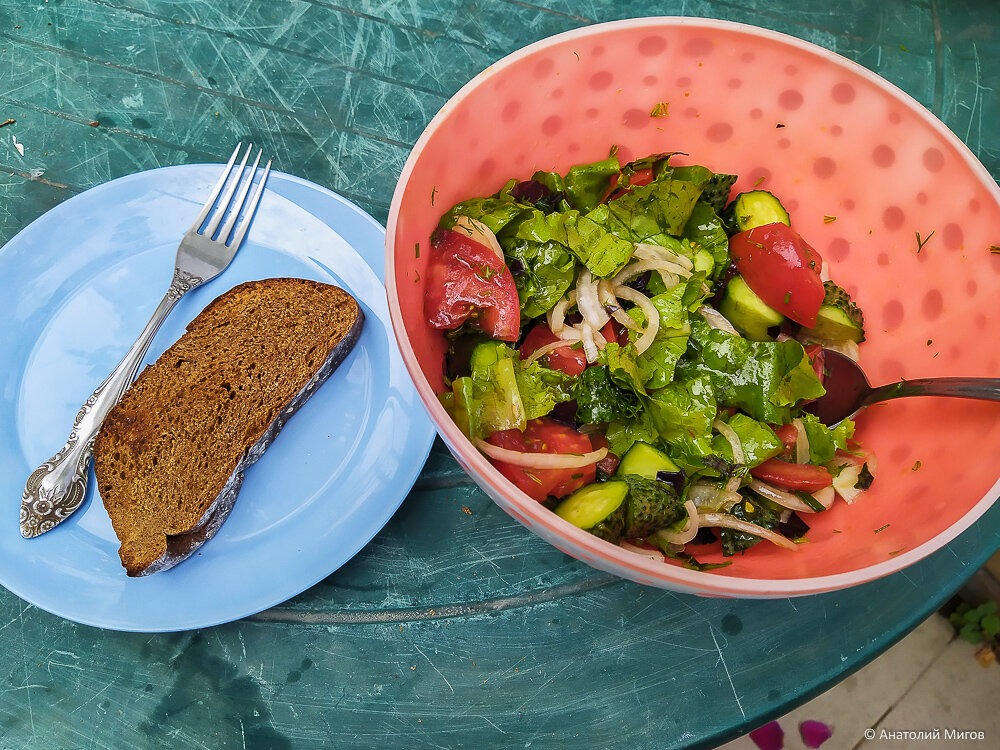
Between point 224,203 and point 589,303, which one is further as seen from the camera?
point 224,203

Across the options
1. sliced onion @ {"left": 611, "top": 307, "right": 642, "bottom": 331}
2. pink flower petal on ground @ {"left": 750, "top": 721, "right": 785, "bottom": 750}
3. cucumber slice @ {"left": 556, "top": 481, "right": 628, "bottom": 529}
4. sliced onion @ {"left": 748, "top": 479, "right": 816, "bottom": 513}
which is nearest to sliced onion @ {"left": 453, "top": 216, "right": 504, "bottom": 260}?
sliced onion @ {"left": 611, "top": 307, "right": 642, "bottom": 331}

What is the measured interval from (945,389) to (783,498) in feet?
1.13

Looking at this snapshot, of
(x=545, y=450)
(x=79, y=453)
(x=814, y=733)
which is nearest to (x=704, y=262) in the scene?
(x=545, y=450)

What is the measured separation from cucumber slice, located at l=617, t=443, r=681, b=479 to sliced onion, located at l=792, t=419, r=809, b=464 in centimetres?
27

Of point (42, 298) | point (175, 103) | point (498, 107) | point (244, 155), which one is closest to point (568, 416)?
point (498, 107)

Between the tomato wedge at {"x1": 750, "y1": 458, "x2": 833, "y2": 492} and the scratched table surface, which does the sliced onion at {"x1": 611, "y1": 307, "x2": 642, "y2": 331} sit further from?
the scratched table surface

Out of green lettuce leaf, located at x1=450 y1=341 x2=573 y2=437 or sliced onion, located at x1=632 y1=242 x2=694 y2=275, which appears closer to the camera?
green lettuce leaf, located at x1=450 y1=341 x2=573 y2=437

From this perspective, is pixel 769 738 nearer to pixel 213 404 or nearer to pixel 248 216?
pixel 213 404

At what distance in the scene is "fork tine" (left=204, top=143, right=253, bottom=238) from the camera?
1523 mm

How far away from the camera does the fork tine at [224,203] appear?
5.00 feet

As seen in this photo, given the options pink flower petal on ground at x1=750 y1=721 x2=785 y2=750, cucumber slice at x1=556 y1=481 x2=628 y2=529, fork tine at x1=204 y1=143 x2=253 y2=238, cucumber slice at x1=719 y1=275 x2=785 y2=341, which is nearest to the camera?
cucumber slice at x1=556 y1=481 x2=628 y2=529

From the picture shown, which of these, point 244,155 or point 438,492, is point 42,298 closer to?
point 244,155

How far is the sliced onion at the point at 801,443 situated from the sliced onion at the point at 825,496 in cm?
6

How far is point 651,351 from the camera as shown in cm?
125
